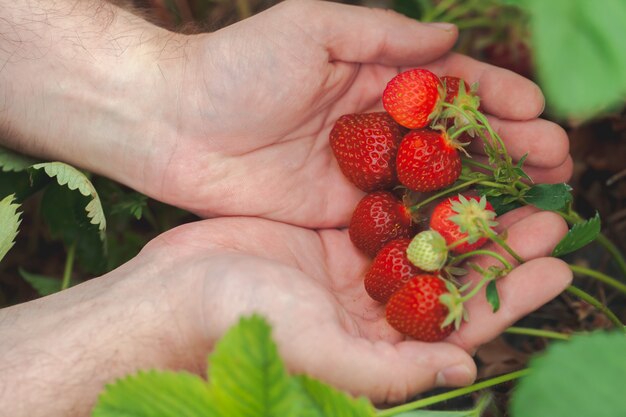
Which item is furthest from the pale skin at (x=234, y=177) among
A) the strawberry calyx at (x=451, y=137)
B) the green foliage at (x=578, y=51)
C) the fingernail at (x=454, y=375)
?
the green foliage at (x=578, y=51)

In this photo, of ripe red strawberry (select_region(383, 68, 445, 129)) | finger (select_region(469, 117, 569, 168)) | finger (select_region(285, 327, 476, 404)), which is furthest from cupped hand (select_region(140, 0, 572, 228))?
finger (select_region(285, 327, 476, 404))

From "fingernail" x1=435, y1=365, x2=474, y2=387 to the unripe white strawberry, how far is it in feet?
0.52

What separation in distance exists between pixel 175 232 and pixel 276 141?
0.24m

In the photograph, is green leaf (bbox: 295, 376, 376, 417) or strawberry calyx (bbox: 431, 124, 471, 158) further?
strawberry calyx (bbox: 431, 124, 471, 158)

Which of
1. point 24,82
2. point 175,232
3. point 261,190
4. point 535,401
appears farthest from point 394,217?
point 24,82

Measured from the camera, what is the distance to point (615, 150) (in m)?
1.52

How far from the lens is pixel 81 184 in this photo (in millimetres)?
1130

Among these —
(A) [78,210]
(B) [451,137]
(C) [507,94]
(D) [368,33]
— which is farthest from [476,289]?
(A) [78,210]

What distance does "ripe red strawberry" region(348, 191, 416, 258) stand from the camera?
1.13 meters

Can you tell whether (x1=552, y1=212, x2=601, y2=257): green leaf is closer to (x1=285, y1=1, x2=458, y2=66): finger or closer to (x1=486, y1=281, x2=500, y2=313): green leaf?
(x1=486, y1=281, x2=500, y2=313): green leaf

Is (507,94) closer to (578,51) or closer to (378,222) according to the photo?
(378,222)

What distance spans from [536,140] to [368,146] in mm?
273

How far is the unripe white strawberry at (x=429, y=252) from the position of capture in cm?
102

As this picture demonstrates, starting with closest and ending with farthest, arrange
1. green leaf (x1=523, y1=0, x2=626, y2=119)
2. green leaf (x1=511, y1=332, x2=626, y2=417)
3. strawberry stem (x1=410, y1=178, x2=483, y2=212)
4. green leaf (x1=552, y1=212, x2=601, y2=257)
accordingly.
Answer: green leaf (x1=523, y1=0, x2=626, y2=119) → green leaf (x1=511, y1=332, x2=626, y2=417) → green leaf (x1=552, y1=212, x2=601, y2=257) → strawberry stem (x1=410, y1=178, x2=483, y2=212)
